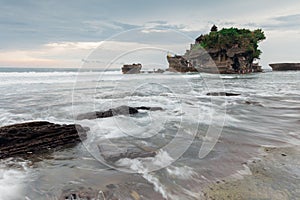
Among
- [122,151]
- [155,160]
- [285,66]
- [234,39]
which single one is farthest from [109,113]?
[285,66]

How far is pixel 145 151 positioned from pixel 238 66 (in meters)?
47.7

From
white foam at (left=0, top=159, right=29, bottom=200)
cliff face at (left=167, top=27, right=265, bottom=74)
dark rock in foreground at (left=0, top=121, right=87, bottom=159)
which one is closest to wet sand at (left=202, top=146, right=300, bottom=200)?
white foam at (left=0, top=159, right=29, bottom=200)

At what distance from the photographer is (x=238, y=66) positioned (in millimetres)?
47406

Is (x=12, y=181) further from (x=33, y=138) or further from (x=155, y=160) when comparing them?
(x=155, y=160)

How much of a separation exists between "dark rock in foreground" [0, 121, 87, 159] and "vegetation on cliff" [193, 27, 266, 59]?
1716 inches

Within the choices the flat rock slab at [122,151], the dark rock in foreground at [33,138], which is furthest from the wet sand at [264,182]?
the dark rock in foreground at [33,138]

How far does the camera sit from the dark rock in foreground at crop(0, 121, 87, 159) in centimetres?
389

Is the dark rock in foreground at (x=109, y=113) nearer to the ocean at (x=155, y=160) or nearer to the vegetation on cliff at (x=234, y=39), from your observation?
the ocean at (x=155, y=160)

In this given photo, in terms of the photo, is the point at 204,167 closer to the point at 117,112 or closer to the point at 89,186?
the point at 89,186

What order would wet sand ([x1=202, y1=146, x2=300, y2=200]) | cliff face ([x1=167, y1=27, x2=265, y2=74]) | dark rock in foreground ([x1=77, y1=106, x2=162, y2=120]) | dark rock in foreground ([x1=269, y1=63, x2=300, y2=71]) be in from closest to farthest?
1. wet sand ([x1=202, y1=146, x2=300, y2=200])
2. dark rock in foreground ([x1=77, y1=106, x2=162, y2=120])
3. cliff face ([x1=167, y1=27, x2=265, y2=74])
4. dark rock in foreground ([x1=269, y1=63, x2=300, y2=71])

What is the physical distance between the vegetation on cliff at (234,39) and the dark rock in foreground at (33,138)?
43589 millimetres

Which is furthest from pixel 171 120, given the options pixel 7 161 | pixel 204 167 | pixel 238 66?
pixel 238 66

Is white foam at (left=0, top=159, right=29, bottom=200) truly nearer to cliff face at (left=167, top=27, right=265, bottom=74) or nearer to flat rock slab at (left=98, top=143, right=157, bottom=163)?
flat rock slab at (left=98, top=143, right=157, bottom=163)

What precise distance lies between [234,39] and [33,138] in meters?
49.3
